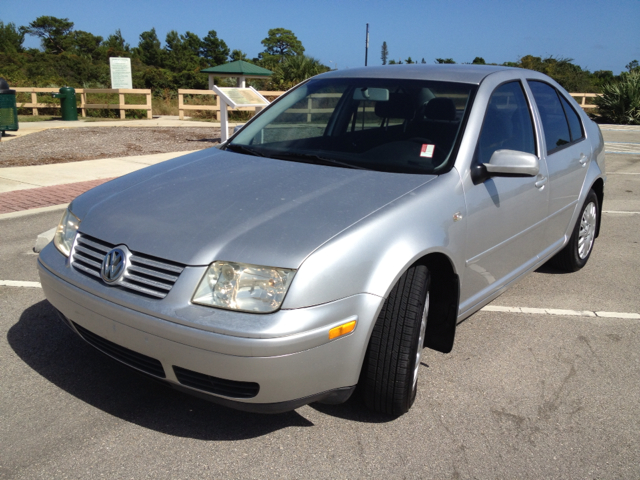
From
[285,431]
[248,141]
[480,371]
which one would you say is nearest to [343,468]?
[285,431]

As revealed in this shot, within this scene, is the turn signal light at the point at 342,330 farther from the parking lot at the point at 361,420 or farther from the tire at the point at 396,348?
the parking lot at the point at 361,420

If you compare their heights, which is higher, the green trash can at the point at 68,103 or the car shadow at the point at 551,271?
the green trash can at the point at 68,103

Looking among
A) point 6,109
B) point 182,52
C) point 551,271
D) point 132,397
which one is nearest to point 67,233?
point 132,397

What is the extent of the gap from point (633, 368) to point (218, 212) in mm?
2614

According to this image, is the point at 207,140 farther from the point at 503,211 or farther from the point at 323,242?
the point at 323,242

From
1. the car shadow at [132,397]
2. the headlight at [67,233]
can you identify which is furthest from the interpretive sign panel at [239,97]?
the headlight at [67,233]

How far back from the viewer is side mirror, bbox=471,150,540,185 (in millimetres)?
3234

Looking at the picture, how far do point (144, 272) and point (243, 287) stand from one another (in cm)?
46

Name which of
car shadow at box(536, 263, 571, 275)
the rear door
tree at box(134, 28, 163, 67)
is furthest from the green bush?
tree at box(134, 28, 163, 67)

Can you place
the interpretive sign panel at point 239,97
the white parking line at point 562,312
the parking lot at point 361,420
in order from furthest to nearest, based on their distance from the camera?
the interpretive sign panel at point 239,97 < the white parking line at point 562,312 < the parking lot at point 361,420

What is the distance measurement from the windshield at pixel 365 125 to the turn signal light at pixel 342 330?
1.12 m

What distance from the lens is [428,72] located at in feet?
12.9

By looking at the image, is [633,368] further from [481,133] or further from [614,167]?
[614,167]

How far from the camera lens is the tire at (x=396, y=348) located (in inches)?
105
